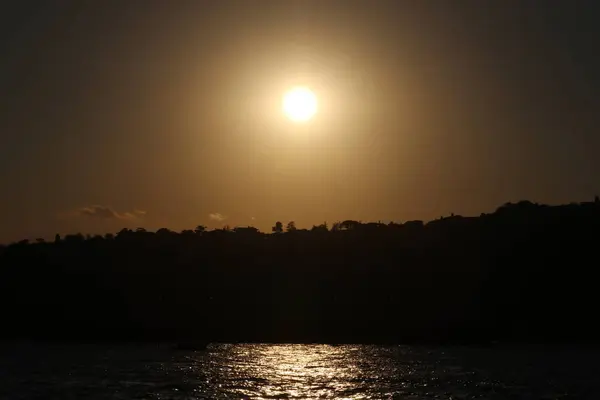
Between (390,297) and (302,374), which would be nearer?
(302,374)

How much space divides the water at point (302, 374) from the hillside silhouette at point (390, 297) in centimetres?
3432

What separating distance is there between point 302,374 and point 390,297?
95052mm

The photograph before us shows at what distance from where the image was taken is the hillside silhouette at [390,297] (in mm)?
166500

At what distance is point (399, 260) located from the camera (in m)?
191

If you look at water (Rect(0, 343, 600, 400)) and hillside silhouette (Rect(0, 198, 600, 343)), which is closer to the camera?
water (Rect(0, 343, 600, 400))

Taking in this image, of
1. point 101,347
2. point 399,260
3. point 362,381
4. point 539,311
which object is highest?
Result: point 399,260

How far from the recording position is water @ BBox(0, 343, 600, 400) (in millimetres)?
71875

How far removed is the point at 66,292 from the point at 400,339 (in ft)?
296

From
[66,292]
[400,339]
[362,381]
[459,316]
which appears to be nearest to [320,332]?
[400,339]

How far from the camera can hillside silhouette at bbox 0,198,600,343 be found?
166500 millimetres

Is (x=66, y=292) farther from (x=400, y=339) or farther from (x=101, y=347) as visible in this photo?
(x=400, y=339)

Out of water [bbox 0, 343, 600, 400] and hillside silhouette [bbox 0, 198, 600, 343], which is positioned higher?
hillside silhouette [bbox 0, 198, 600, 343]

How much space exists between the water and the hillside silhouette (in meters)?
34.3

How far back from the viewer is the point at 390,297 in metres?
181
